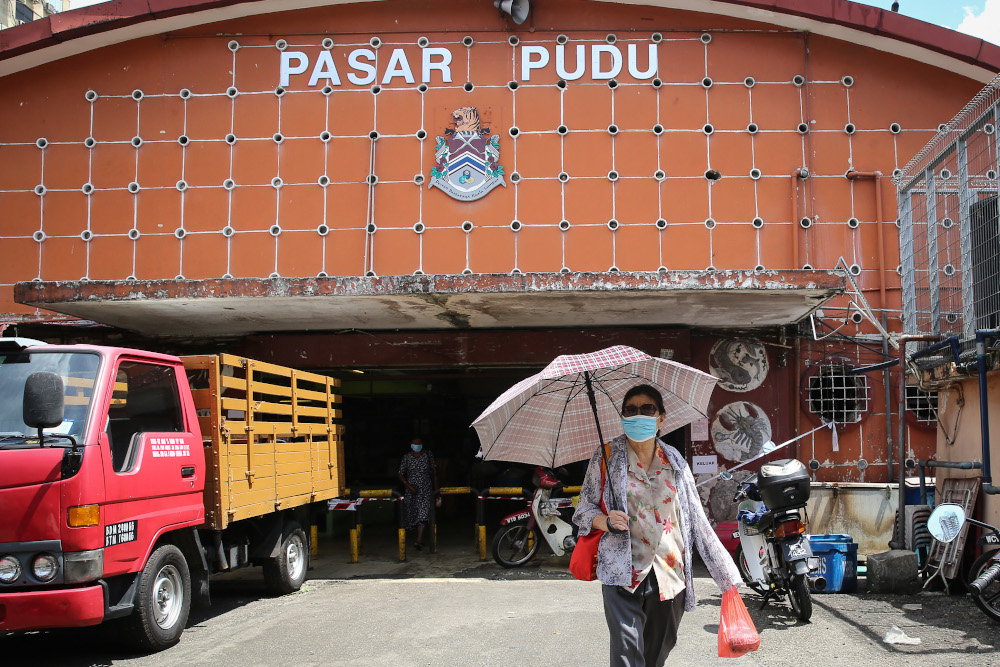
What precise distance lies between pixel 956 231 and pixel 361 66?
8.29 meters

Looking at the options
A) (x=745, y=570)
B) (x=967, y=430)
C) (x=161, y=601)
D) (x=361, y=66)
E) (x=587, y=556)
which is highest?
(x=361, y=66)

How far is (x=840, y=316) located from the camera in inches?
455

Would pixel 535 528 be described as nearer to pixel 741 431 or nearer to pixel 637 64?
pixel 741 431

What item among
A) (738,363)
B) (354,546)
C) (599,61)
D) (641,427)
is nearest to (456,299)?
(354,546)

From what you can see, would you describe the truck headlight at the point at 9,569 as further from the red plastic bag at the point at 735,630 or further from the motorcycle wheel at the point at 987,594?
the motorcycle wheel at the point at 987,594

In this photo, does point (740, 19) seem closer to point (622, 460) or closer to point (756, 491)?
point (756, 491)

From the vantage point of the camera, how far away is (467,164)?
12.1m

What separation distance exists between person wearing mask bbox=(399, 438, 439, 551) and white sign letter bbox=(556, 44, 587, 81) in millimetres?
5953

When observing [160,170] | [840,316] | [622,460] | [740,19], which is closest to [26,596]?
[622,460]

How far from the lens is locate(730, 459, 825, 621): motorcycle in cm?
691

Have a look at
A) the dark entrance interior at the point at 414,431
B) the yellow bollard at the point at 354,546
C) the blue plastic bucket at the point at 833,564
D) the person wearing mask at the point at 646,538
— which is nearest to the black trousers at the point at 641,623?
the person wearing mask at the point at 646,538

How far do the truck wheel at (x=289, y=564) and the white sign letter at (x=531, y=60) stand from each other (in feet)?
23.7

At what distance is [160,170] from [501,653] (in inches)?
368

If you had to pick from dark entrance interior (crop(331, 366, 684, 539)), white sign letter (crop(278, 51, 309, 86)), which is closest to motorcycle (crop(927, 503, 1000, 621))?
dark entrance interior (crop(331, 366, 684, 539))
